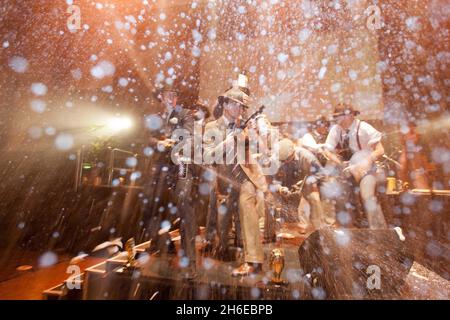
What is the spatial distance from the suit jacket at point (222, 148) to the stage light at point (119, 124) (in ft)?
16.8

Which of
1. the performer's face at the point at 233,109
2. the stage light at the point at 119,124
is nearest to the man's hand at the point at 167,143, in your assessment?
the performer's face at the point at 233,109

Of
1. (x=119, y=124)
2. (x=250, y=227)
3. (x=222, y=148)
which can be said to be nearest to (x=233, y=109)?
(x=222, y=148)

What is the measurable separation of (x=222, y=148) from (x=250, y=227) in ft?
3.13

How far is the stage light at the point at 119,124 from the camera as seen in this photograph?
23.9ft

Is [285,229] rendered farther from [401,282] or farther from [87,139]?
[87,139]

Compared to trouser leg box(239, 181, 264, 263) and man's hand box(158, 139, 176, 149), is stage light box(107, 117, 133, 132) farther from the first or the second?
trouser leg box(239, 181, 264, 263)

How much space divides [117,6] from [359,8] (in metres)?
6.52

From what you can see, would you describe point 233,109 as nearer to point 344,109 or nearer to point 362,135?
point 344,109

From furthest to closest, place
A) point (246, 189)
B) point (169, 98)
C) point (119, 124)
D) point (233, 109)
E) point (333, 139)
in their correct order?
1. point (119, 124)
2. point (333, 139)
3. point (169, 98)
4. point (233, 109)
5. point (246, 189)

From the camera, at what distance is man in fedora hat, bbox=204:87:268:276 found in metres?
2.70

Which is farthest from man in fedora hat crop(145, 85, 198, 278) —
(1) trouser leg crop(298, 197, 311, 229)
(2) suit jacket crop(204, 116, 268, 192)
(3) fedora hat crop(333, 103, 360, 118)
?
(1) trouser leg crop(298, 197, 311, 229)

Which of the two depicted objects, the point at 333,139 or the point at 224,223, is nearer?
the point at 224,223

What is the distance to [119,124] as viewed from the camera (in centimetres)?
741
